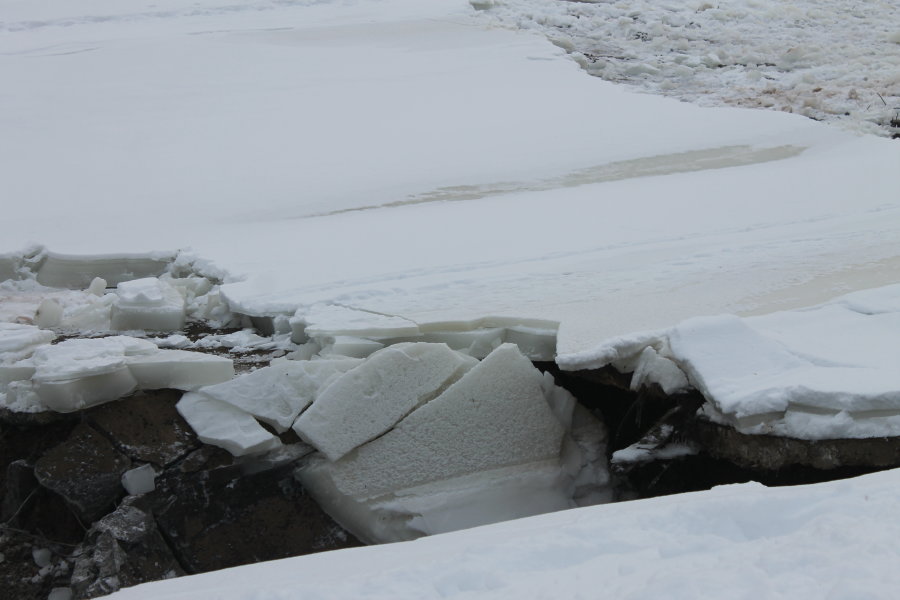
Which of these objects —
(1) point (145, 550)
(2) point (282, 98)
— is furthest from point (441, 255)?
(2) point (282, 98)

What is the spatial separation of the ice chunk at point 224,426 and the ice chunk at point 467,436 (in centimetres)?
24

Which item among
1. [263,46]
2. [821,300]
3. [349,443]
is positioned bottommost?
[349,443]

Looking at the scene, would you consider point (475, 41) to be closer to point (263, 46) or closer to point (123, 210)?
point (263, 46)

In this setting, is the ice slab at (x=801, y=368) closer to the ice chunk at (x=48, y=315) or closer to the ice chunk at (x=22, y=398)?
the ice chunk at (x=22, y=398)

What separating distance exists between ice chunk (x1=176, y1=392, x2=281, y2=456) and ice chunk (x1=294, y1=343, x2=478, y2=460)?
117 mm

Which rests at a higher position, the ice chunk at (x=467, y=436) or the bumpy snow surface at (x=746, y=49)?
the bumpy snow surface at (x=746, y=49)

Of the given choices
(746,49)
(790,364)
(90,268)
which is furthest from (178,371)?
(746,49)

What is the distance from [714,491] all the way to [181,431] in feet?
5.09

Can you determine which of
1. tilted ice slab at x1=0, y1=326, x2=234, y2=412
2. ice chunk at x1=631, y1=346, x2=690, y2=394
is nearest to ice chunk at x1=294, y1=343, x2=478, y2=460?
tilted ice slab at x1=0, y1=326, x2=234, y2=412

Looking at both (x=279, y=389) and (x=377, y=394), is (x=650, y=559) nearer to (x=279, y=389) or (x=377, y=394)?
(x=377, y=394)

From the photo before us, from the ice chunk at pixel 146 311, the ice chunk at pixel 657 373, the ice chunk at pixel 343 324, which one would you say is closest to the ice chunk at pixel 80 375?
the ice chunk at pixel 146 311

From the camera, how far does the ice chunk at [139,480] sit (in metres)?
2.55

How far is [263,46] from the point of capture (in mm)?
6457

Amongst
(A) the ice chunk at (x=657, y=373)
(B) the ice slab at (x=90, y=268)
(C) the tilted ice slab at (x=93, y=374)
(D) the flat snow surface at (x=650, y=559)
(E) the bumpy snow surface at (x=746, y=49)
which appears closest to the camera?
(D) the flat snow surface at (x=650, y=559)
